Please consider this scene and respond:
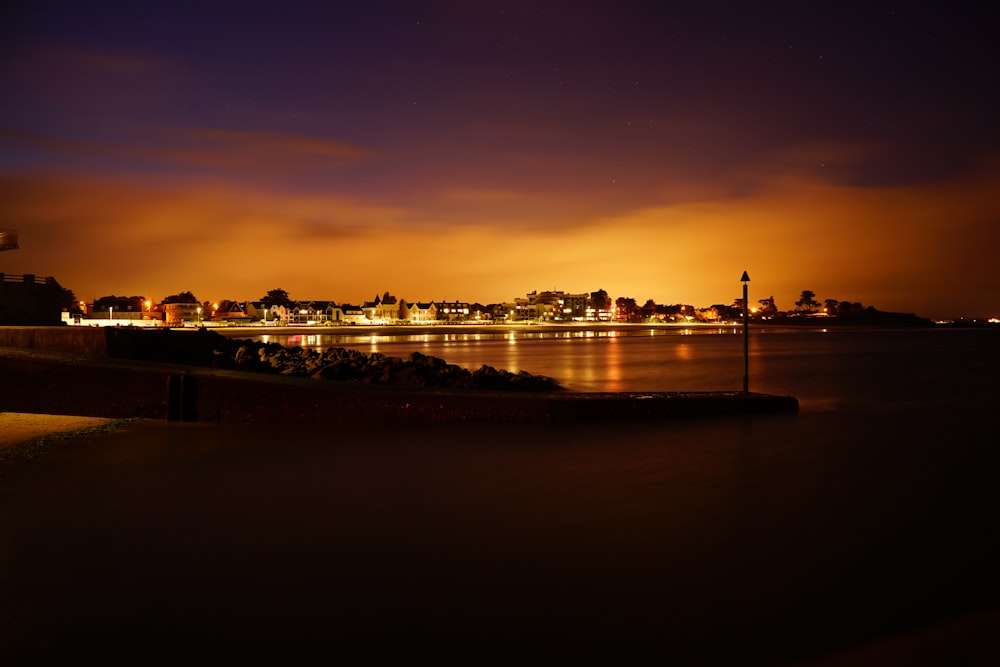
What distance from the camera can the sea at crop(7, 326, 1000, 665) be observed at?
3793mm

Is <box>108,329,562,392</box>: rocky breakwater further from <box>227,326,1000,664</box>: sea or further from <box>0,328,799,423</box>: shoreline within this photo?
<box>227,326,1000,664</box>: sea

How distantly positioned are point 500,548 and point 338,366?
1360 cm

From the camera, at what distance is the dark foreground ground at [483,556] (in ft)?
12.4

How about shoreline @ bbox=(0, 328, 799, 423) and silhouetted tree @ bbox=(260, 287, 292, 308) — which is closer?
shoreline @ bbox=(0, 328, 799, 423)

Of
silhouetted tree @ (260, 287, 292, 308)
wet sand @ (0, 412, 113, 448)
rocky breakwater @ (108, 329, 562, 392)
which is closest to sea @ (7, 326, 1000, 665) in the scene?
wet sand @ (0, 412, 113, 448)

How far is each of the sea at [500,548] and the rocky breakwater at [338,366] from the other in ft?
23.7

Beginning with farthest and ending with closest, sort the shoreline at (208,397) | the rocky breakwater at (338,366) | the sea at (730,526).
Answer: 1. the rocky breakwater at (338,366)
2. the shoreline at (208,397)
3. the sea at (730,526)

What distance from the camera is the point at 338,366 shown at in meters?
18.2

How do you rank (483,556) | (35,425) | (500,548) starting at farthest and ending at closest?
(35,425) < (500,548) < (483,556)

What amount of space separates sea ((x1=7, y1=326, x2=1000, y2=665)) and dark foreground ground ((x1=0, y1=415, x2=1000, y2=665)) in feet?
0.07

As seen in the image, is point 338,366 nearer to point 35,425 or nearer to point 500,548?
point 35,425

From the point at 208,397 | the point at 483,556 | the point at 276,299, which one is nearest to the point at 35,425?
the point at 208,397

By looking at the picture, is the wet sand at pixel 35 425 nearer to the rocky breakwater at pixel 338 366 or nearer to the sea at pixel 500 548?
the sea at pixel 500 548

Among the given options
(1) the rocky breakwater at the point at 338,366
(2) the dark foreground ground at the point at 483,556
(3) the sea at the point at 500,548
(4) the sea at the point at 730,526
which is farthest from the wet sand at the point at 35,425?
(1) the rocky breakwater at the point at 338,366
